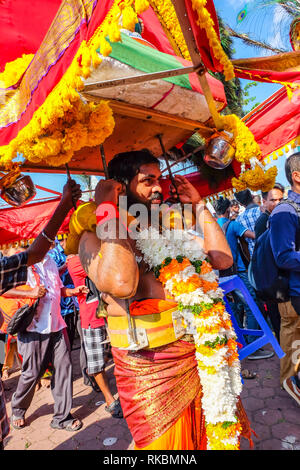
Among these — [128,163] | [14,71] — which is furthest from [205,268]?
[14,71]

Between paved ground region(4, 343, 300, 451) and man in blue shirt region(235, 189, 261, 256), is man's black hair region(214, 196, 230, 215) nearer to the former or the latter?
man in blue shirt region(235, 189, 261, 256)

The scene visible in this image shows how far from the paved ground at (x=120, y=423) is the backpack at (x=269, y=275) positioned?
1190 mm

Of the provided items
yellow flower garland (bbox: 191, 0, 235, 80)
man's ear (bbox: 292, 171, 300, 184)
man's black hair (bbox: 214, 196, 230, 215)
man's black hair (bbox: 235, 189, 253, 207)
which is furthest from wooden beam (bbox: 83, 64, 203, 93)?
man's black hair (bbox: 214, 196, 230, 215)

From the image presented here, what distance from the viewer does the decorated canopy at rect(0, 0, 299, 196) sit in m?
1.28

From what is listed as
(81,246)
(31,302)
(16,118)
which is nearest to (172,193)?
(81,246)

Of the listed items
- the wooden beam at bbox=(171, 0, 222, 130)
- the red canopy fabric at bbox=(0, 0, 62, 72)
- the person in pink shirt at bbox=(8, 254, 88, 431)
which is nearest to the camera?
the wooden beam at bbox=(171, 0, 222, 130)

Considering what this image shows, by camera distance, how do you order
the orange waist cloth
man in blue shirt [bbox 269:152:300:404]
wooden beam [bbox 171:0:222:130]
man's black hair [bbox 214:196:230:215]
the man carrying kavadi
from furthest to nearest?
man's black hair [bbox 214:196:230:215] < man in blue shirt [bbox 269:152:300:404] < the orange waist cloth < the man carrying kavadi < wooden beam [bbox 171:0:222:130]

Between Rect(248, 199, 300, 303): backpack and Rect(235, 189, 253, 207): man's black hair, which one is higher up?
Rect(235, 189, 253, 207): man's black hair

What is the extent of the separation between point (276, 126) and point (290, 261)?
1.32 m

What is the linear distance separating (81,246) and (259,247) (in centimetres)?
215

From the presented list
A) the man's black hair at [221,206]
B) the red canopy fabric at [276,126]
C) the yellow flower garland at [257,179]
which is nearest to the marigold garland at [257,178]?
the yellow flower garland at [257,179]

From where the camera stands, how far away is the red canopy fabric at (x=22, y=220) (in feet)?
10.3

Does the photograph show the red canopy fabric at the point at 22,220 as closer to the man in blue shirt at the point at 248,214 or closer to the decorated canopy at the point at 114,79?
the decorated canopy at the point at 114,79

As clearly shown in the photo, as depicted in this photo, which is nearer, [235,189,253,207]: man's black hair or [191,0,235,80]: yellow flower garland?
[191,0,235,80]: yellow flower garland
